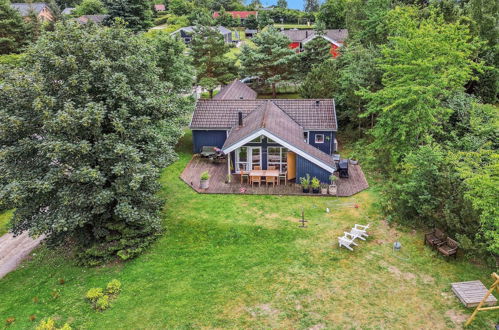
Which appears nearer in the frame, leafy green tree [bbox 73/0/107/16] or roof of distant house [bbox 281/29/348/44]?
roof of distant house [bbox 281/29/348/44]

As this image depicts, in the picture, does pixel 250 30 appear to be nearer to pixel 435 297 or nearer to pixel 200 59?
pixel 200 59

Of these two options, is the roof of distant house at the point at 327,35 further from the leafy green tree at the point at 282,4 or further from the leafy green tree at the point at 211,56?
the leafy green tree at the point at 282,4

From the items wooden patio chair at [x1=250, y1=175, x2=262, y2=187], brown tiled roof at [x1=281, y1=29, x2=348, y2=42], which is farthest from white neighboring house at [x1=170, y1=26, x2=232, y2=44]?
wooden patio chair at [x1=250, y1=175, x2=262, y2=187]

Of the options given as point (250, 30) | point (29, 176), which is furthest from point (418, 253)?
point (250, 30)

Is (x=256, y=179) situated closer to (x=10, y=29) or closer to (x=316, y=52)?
(x=316, y=52)

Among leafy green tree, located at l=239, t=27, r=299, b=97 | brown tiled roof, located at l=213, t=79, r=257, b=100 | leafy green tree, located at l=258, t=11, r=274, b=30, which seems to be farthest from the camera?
leafy green tree, located at l=258, t=11, r=274, b=30

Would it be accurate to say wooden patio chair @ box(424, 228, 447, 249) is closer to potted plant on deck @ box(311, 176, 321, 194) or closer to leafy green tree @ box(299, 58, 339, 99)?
potted plant on deck @ box(311, 176, 321, 194)

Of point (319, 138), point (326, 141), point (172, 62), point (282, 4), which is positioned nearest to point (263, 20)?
point (282, 4)
